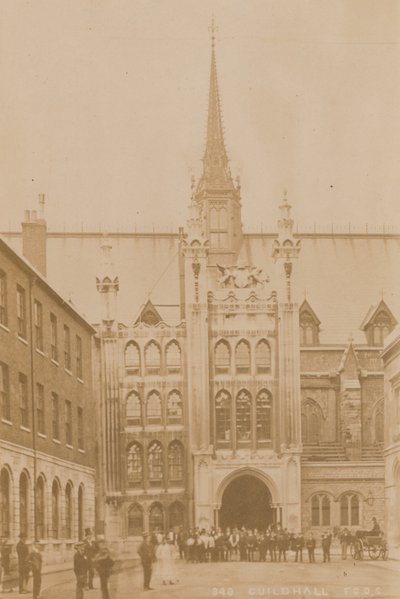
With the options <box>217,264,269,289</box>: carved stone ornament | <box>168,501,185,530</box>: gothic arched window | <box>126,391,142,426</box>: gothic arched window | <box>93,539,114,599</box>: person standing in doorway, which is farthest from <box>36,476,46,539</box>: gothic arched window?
<box>217,264,269,289</box>: carved stone ornament

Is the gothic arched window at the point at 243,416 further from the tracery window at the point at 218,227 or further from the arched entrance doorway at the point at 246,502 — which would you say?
the tracery window at the point at 218,227

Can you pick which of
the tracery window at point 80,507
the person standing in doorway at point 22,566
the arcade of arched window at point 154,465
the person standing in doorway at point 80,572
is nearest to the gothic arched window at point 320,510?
the arcade of arched window at point 154,465

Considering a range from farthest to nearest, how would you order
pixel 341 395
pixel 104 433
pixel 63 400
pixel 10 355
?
1. pixel 341 395
2. pixel 104 433
3. pixel 63 400
4. pixel 10 355

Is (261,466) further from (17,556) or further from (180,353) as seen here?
(17,556)

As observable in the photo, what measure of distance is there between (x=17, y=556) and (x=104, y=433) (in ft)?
70.0

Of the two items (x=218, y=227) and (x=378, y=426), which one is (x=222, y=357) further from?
(x=378, y=426)

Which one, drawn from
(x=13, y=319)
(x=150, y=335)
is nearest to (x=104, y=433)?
(x=150, y=335)

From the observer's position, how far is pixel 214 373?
52344 millimetres

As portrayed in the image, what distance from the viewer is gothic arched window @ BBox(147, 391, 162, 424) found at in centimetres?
5106

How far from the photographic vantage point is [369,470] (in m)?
52.7

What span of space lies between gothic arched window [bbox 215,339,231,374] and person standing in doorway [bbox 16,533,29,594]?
2564cm

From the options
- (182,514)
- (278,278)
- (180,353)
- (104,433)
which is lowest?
(182,514)

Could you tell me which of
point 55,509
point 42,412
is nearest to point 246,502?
point 55,509

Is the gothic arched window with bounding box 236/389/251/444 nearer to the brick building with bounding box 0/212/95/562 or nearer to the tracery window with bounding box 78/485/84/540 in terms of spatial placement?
the brick building with bounding box 0/212/95/562
